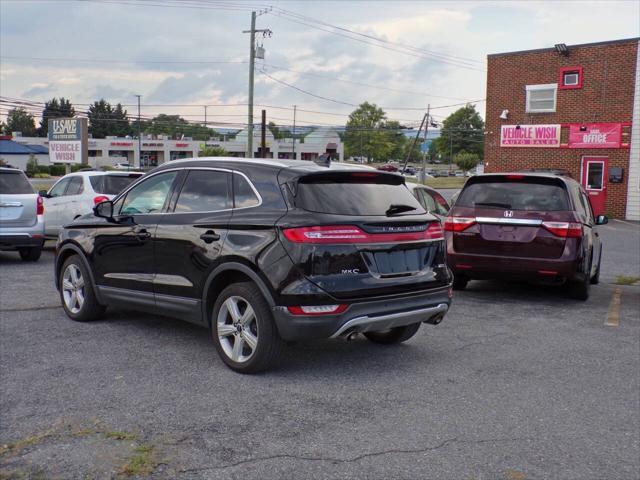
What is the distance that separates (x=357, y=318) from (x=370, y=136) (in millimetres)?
131853

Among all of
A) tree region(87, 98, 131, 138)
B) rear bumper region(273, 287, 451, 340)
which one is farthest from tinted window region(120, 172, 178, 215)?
tree region(87, 98, 131, 138)

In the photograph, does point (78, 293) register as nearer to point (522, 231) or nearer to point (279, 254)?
point (279, 254)

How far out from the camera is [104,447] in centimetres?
397

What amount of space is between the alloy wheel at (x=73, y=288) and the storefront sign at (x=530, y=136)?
24139mm

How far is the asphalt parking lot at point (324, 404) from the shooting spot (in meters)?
3.85

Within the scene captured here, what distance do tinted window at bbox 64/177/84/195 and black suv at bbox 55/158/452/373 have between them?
7.59m

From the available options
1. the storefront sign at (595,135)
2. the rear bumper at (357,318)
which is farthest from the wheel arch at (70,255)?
the storefront sign at (595,135)

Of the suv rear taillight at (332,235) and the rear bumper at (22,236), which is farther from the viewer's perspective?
the rear bumper at (22,236)

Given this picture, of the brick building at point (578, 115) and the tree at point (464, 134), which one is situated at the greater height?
the tree at point (464, 134)

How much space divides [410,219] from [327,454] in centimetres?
227

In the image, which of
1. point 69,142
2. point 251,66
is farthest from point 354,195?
point 251,66

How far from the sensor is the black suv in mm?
5090

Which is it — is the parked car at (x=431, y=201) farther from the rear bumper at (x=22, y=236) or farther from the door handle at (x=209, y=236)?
the rear bumper at (x=22, y=236)

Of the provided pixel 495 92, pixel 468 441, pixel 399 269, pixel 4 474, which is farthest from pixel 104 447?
pixel 495 92
